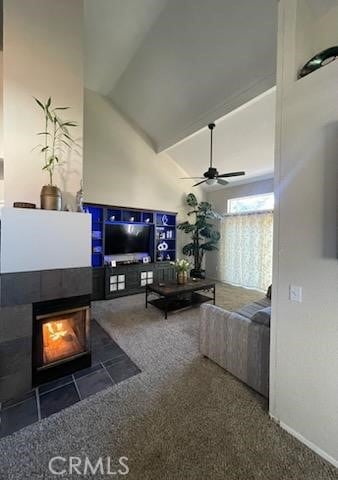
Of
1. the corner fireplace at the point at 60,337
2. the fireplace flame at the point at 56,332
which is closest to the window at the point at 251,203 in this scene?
the corner fireplace at the point at 60,337

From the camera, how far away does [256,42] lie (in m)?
2.83

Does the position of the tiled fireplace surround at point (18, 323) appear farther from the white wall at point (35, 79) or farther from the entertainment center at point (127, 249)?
the entertainment center at point (127, 249)

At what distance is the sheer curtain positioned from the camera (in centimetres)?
526

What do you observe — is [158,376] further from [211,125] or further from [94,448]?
[211,125]

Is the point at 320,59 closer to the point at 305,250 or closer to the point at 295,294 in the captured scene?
the point at 305,250

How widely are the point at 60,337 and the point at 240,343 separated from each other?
5.97 ft

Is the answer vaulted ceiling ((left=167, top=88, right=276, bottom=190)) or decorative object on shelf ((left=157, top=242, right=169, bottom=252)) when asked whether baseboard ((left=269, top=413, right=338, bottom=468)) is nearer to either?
vaulted ceiling ((left=167, top=88, right=276, bottom=190))

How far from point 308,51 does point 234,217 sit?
4602mm

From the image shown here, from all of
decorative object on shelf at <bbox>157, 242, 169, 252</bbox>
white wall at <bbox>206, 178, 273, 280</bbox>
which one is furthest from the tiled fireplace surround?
white wall at <bbox>206, 178, 273, 280</bbox>

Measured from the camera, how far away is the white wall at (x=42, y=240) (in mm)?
1808

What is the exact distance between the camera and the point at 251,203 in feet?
19.2

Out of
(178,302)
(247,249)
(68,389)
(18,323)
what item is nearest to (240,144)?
(247,249)

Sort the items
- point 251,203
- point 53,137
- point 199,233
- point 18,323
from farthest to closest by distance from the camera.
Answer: point 199,233 → point 251,203 → point 53,137 → point 18,323

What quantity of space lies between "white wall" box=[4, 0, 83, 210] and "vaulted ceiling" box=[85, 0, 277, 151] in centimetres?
109
